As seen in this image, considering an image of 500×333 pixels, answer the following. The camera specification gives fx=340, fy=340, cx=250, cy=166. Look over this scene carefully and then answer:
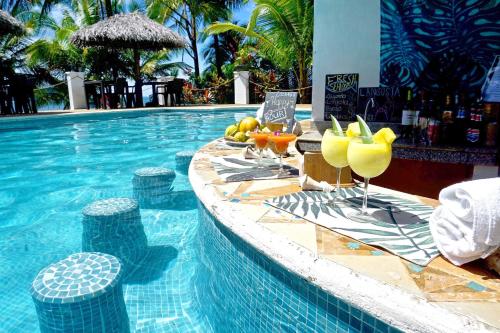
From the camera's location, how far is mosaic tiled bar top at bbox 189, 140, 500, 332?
89cm

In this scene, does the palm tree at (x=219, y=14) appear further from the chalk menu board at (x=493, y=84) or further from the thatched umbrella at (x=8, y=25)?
the chalk menu board at (x=493, y=84)

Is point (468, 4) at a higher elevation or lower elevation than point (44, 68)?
lower

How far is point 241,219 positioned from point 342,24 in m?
3.23

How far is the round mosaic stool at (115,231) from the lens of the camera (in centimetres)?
273

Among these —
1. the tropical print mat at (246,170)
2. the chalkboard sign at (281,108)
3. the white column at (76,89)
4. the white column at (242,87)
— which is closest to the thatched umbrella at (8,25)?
the white column at (76,89)

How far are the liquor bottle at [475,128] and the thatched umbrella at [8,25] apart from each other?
13999 millimetres

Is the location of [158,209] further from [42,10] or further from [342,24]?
[42,10]

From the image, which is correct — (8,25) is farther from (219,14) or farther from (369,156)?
(369,156)

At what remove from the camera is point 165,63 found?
23.7m

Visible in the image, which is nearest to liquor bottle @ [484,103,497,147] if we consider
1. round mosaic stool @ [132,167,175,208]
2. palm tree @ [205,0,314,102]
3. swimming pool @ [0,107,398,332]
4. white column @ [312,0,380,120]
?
white column @ [312,0,380,120]

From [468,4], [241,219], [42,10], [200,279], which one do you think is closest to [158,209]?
[200,279]

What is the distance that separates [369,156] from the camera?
1.17m

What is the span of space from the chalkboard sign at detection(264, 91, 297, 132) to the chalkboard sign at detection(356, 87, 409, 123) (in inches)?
33.1

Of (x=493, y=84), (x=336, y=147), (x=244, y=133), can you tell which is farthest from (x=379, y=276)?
(x=493, y=84)
